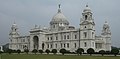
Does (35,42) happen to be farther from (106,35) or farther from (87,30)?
(87,30)

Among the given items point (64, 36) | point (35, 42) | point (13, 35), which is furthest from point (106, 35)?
point (13, 35)

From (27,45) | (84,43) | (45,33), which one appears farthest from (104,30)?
(27,45)

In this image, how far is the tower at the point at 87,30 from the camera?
7781 cm

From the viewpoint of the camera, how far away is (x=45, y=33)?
3787 inches

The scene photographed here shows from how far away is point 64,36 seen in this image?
87.1m

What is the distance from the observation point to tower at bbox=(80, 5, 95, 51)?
77812 millimetres

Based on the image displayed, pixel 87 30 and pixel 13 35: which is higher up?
pixel 87 30

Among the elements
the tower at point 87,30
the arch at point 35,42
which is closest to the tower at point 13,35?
the arch at point 35,42

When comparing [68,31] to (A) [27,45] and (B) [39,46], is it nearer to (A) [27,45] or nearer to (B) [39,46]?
(B) [39,46]

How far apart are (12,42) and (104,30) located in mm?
41295

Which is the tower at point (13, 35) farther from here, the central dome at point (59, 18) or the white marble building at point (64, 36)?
the central dome at point (59, 18)

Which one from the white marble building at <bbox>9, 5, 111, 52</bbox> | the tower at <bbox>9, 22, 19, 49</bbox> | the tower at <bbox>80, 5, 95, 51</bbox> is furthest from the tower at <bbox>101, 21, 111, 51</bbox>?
the tower at <bbox>9, 22, 19, 49</bbox>

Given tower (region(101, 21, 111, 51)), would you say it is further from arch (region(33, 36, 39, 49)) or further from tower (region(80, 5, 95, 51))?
arch (region(33, 36, 39, 49))

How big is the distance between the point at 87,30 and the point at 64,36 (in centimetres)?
1132
